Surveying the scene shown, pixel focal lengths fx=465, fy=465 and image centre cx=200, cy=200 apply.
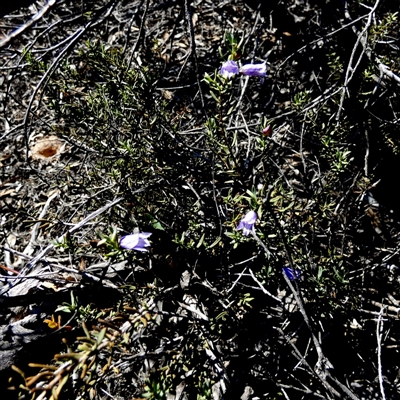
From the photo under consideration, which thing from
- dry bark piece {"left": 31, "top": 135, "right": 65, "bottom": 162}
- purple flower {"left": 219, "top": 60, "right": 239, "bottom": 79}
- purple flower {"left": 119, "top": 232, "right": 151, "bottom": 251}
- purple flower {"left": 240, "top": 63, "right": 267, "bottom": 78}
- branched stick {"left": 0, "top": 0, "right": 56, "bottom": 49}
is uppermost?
branched stick {"left": 0, "top": 0, "right": 56, "bottom": 49}

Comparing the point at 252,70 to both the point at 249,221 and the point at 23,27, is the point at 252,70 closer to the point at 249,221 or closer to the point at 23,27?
the point at 249,221

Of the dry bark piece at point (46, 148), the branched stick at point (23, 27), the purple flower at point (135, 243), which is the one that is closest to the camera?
the branched stick at point (23, 27)

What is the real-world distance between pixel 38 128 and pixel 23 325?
2.15 metres

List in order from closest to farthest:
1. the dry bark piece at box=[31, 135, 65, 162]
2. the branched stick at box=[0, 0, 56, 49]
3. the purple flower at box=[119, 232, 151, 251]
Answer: the branched stick at box=[0, 0, 56, 49] < the purple flower at box=[119, 232, 151, 251] < the dry bark piece at box=[31, 135, 65, 162]

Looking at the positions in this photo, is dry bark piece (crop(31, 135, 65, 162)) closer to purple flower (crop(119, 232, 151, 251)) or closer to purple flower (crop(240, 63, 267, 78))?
purple flower (crop(119, 232, 151, 251))

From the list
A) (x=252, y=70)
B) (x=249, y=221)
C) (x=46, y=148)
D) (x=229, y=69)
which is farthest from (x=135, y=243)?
(x=46, y=148)

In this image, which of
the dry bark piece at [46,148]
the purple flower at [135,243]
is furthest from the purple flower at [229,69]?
the dry bark piece at [46,148]

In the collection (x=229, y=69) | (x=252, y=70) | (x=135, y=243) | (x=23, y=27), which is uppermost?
(x=23, y=27)

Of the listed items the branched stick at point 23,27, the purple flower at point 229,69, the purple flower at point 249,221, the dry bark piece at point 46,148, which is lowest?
the dry bark piece at point 46,148

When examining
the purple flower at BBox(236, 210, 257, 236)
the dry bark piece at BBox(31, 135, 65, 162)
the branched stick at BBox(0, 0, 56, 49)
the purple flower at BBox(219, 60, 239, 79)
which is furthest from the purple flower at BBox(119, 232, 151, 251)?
the dry bark piece at BBox(31, 135, 65, 162)

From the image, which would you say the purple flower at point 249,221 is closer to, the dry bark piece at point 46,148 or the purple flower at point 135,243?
the purple flower at point 135,243

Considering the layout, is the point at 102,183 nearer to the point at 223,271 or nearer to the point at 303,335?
the point at 223,271

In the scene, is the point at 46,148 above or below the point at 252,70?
below

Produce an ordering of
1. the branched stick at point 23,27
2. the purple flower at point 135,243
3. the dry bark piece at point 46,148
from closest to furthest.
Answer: the branched stick at point 23,27 < the purple flower at point 135,243 < the dry bark piece at point 46,148
